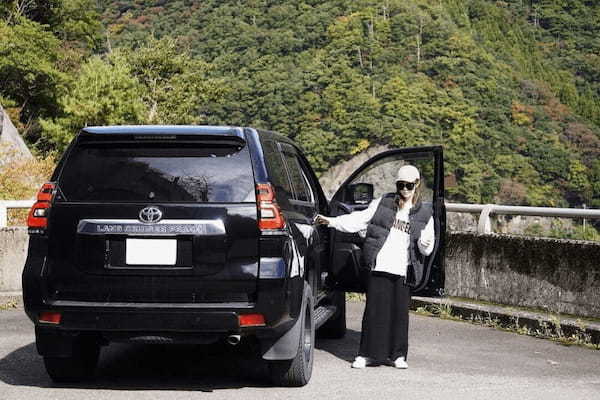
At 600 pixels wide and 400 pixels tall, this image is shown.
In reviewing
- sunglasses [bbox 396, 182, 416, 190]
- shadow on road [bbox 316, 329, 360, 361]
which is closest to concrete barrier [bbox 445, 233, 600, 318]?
shadow on road [bbox 316, 329, 360, 361]

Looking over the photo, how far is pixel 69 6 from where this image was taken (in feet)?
213

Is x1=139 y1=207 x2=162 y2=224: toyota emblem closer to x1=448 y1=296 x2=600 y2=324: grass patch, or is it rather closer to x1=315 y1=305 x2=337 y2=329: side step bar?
x1=315 y1=305 x2=337 y2=329: side step bar

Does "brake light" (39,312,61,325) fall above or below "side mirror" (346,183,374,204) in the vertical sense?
below

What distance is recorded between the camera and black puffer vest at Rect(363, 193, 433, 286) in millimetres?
7621

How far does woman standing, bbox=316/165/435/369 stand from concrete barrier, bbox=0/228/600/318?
9.16ft

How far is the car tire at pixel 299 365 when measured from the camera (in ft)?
21.8

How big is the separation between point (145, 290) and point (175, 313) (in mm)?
237

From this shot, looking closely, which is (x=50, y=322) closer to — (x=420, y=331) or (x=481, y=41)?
(x=420, y=331)

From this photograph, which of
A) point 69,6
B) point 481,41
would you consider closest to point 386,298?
point 69,6

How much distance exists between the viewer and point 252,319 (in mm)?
6086

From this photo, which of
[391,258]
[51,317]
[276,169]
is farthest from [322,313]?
[51,317]

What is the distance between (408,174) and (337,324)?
2.30m

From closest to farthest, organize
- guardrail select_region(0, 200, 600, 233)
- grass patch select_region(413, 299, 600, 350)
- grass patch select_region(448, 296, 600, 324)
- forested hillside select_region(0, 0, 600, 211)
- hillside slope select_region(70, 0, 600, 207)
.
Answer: grass patch select_region(413, 299, 600, 350) → guardrail select_region(0, 200, 600, 233) → grass patch select_region(448, 296, 600, 324) → forested hillside select_region(0, 0, 600, 211) → hillside slope select_region(70, 0, 600, 207)

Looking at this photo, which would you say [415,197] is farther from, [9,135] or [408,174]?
[9,135]
